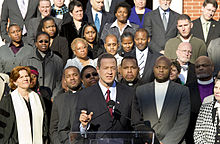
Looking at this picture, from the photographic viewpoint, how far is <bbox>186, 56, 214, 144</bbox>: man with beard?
8109 millimetres

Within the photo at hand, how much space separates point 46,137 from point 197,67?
245 centimetres

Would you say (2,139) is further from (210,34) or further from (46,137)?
(210,34)

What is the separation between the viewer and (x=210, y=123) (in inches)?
283

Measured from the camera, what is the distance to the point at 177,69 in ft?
29.1

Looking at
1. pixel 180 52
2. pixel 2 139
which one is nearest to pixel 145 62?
pixel 180 52

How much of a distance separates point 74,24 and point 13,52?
1469mm

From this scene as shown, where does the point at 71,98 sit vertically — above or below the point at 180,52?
below

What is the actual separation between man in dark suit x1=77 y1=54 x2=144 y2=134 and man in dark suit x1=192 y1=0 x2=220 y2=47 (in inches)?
178

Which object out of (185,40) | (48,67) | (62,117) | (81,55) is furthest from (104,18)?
(62,117)

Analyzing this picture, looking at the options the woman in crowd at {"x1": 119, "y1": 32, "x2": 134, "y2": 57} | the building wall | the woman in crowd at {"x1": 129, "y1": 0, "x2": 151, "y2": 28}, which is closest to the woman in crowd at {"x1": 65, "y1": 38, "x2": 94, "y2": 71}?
the woman in crowd at {"x1": 119, "y1": 32, "x2": 134, "y2": 57}

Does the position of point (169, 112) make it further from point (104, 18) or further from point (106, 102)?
point (104, 18)

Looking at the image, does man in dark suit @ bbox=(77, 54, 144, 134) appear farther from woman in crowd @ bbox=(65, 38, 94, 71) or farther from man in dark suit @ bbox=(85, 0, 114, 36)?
man in dark suit @ bbox=(85, 0, 114, 36)

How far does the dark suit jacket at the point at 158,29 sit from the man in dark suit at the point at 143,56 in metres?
1.01

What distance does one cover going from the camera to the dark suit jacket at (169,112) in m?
7.49
